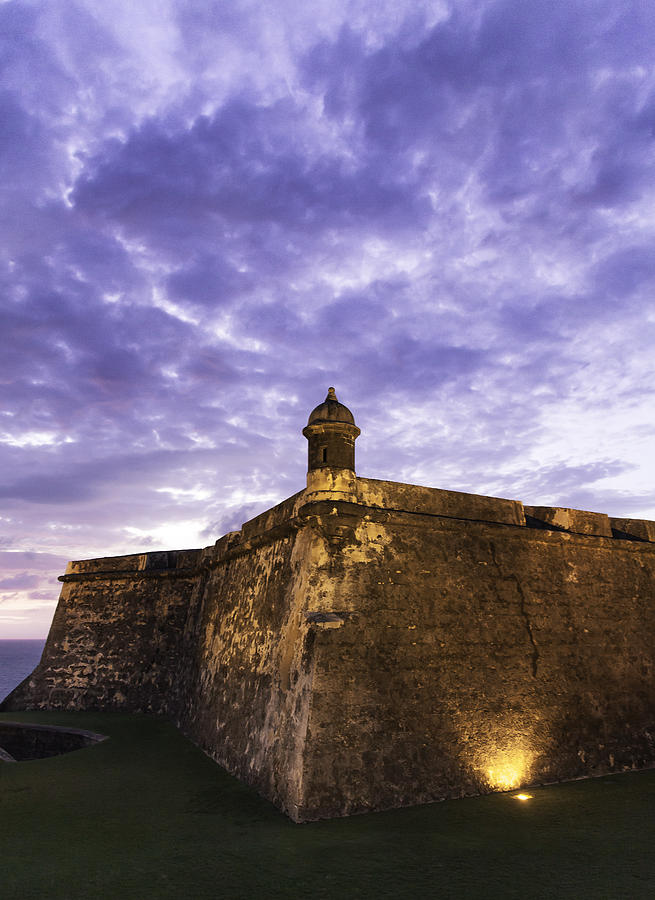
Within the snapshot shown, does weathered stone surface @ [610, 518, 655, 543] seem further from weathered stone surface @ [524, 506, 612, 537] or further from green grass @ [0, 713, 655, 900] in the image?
green grass @ [0, 713, 655, 900]

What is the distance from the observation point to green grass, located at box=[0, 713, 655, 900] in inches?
146

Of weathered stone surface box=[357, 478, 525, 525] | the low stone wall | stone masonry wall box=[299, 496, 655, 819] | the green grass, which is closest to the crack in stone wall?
stone masonry wall box=[299, 496, 655, 819]

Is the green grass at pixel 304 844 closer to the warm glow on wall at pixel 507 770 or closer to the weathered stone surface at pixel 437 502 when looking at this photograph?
the warm glow on wall at pixel 507 770

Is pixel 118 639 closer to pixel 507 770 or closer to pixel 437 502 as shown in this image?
pixel 437 502

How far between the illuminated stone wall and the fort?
0.02 meters

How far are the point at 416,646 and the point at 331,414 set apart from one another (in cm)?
311

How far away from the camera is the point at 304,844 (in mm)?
4434

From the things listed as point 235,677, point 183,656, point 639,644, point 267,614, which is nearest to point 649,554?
point 639,644

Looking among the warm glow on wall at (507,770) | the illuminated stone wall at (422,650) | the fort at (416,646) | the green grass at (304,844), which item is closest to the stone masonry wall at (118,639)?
the fort at (416,646)

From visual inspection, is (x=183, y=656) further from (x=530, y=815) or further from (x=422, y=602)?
(x=530, y=815)

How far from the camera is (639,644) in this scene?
7941 mm

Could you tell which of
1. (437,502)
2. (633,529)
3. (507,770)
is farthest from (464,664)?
(633,529)

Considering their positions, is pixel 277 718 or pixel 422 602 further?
pixel 422 602

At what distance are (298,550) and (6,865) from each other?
3944 millimetres
